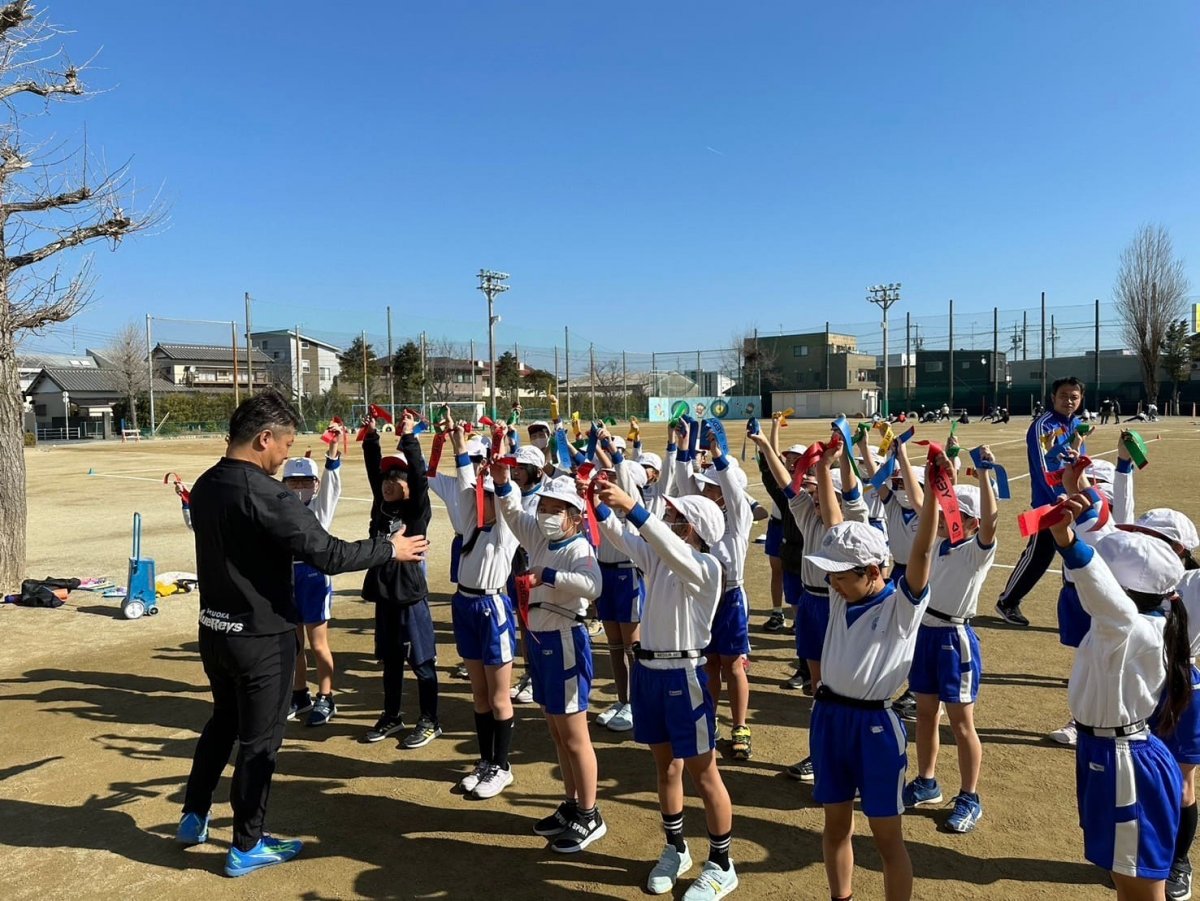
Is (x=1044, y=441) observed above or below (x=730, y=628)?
above

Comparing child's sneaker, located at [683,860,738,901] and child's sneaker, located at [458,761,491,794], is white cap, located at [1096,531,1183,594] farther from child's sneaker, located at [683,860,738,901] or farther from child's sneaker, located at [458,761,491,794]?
child's sneaker, located at [458,761,491,794]

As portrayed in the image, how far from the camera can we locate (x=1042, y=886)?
3682 mm

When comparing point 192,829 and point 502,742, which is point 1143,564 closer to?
point 502,742

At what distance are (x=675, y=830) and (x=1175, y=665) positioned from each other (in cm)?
235

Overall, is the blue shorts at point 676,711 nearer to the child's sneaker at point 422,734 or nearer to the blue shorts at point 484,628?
the blue shorts at point 484,628

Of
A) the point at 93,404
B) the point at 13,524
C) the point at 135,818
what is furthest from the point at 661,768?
the point at 93,404

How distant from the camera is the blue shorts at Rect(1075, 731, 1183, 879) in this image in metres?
2.79

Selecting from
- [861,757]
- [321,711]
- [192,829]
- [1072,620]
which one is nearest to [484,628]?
[192,829]

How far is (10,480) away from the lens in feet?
32.3

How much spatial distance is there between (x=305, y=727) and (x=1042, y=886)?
4.96m

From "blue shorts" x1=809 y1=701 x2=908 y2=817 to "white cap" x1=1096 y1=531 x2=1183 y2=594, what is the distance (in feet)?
3.64

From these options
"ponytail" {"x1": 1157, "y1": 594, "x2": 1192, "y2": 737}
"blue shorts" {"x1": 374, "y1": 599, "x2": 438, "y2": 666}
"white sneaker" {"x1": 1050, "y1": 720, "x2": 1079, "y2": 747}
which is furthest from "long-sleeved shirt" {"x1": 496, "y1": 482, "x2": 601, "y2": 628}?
"white sneaker" {"x1": 1050, "y1": 720, "x2": 1079, "y2": 747}

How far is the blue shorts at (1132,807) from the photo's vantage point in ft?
9.16

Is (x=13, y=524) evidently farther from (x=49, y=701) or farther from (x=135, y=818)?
(x=135, y=818)
